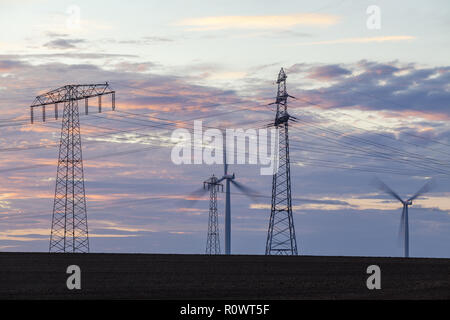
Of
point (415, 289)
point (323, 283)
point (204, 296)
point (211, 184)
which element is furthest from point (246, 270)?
point (211, 184)

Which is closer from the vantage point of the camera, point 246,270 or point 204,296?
point 204,296

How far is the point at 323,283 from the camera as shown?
6581 centimetres
